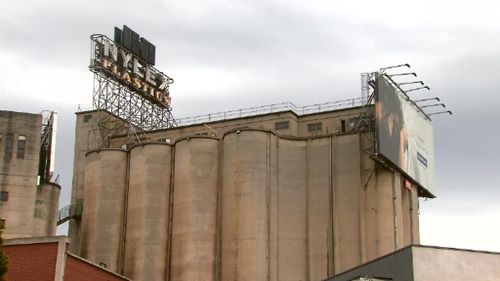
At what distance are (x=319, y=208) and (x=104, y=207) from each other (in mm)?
22023

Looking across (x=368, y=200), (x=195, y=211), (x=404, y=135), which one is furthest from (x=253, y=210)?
(x=404, y=135)

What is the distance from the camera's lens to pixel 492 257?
46844mm

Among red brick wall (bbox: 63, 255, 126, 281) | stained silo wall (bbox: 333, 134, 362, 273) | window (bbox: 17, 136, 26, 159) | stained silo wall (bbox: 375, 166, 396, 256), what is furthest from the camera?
window (bbox: 17, 136, 26, 159)

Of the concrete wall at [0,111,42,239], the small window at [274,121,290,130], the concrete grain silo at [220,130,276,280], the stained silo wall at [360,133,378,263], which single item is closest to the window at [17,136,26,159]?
the concrete wall at [0,111,42,239]

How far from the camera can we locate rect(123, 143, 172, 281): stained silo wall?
283ft

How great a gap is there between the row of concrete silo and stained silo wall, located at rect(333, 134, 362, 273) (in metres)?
0.09

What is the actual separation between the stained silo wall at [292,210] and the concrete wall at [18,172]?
78.9ft

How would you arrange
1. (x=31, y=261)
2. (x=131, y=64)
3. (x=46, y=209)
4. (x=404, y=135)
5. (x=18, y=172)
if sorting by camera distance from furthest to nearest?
→ (x=131, y=64)
(x=46, y=209)
(x=404, y=135)
(x=18, y=172)
(x=31, y=261)

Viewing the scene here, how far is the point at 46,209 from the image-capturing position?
305 feet

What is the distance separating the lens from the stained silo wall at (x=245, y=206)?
8125cm

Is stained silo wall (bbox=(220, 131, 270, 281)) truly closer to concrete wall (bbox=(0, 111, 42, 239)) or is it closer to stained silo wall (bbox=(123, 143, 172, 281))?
stained silo wall (bbox=(123, 143, 172, 281))

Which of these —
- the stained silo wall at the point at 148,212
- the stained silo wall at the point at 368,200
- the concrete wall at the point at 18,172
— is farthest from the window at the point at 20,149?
the stained silo wall at the point at 368,200

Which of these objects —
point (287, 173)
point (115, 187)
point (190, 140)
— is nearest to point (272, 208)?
point (287, 173)

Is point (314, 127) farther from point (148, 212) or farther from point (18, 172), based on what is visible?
point (18, 172)
